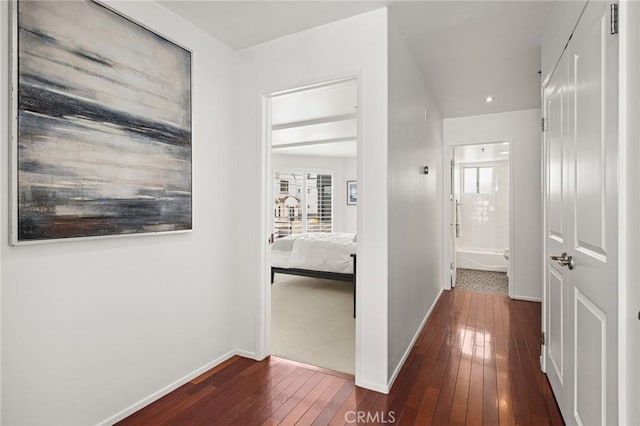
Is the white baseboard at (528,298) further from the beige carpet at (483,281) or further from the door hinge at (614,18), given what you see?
the door hinge at (614,18)

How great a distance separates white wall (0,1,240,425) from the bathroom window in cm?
580

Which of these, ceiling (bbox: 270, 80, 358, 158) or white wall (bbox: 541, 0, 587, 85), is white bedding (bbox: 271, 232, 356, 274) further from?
white wall (bbox: 541, 0, 587, 85)

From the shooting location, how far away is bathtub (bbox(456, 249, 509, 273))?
6.25 m

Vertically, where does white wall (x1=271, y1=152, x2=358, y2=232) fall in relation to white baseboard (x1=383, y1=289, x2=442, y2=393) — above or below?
above

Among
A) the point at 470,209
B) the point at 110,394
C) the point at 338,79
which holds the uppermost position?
the point at 338,79

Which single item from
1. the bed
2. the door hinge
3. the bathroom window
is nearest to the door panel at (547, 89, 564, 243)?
the door hinge

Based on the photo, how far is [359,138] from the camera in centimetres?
228

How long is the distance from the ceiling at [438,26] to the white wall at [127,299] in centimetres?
26

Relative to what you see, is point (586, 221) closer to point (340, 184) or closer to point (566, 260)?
point (566, 260)

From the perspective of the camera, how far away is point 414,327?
10.0 feet

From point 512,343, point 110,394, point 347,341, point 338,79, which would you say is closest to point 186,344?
point 110,394

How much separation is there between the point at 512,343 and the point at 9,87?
3807 mm

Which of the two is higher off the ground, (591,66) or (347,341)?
(591,66)

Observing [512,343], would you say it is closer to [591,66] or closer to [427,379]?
[427,379]
